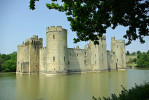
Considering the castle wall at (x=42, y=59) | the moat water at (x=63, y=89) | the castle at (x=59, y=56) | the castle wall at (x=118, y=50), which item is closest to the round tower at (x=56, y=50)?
the castle at (x=59, y=56)

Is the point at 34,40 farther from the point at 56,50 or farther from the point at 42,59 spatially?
the point at 56,50

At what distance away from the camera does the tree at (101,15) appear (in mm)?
5672

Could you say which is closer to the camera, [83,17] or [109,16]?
[83,17]

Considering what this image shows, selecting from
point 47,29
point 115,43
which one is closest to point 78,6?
point 47,29

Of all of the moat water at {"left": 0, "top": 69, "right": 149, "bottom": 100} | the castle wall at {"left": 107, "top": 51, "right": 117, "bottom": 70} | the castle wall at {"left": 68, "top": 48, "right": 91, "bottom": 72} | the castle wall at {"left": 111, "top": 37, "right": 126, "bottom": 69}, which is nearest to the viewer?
the moat water at {"left": 0, "top": 69, "right": 149, "bottom": 100}

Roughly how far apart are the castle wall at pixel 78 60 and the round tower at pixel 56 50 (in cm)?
276

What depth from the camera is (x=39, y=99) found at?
8.54 meters

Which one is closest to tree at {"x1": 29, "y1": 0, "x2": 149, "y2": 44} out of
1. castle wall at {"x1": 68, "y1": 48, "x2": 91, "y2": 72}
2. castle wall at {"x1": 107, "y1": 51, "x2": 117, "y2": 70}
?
castle wall at {"x1": 68, "y1": 48, "x2": 91, "y2": 72}

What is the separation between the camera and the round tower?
2344 centimetres

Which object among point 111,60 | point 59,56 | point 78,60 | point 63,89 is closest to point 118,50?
point 111,60

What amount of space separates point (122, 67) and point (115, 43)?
6075 millimetres

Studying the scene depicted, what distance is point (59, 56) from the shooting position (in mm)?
23672

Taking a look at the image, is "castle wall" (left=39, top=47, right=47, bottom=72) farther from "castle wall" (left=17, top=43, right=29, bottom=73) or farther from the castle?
"castle wall" (left=17, top=43, right=29, bottom=73)

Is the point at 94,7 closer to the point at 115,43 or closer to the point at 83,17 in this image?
the point at 83,17
